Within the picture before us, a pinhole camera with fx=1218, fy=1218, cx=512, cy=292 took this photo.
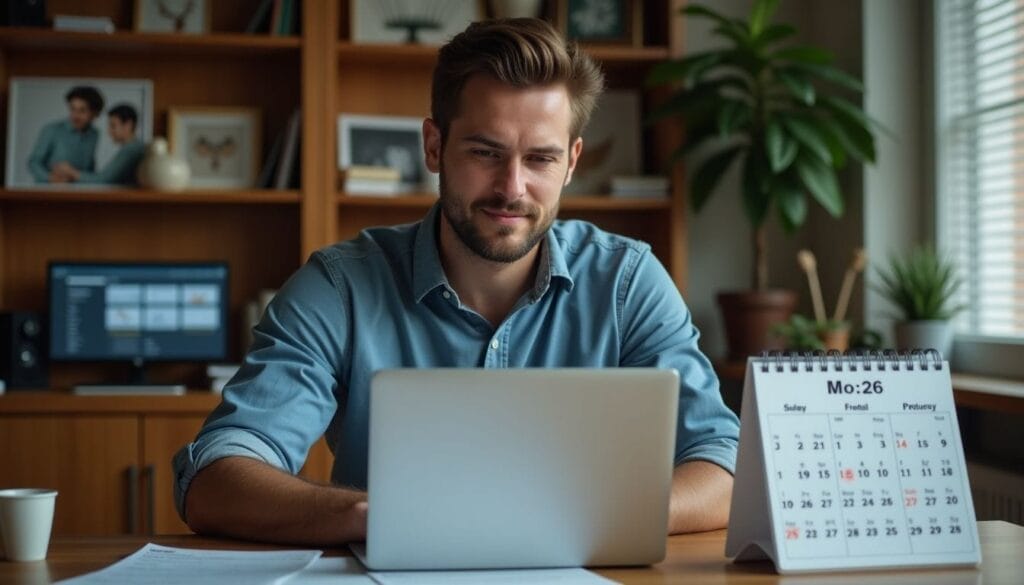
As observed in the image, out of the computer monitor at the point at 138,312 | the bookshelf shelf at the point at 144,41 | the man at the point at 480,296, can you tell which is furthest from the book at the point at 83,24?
the man at the point at 480,296

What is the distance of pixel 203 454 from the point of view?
5.21 feet

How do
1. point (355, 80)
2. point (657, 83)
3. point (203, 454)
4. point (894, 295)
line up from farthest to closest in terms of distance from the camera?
point (355, 80), point (657, 83), point (894, 295), point (203, 454)

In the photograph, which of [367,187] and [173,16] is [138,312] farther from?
[173,16]

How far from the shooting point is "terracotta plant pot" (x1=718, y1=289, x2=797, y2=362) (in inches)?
143

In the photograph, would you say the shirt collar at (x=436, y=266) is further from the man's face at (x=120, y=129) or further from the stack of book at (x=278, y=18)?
the man's face at (x=120, y=129)

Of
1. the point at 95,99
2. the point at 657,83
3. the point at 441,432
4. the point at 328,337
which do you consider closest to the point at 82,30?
the point at 95,99

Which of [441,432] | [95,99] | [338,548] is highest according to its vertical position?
[95,99]

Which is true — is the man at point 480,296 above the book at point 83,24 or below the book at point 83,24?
below

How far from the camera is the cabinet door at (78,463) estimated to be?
3383 millimetres

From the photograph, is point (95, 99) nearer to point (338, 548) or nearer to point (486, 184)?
point (486, 184)

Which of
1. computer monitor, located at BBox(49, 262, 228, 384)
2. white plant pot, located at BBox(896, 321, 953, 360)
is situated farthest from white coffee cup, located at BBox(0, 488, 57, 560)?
white plant pot, located at BBox(896, 321, 953, 360)

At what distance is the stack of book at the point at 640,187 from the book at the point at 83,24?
1.58m

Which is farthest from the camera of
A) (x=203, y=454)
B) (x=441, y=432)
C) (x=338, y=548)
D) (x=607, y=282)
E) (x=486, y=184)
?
(x=607, y=282)

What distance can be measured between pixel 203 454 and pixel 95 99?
2.48 metres
